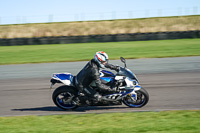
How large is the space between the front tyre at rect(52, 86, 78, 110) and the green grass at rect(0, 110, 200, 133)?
75cm

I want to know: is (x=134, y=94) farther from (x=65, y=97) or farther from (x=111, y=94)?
(x=65, y=97)

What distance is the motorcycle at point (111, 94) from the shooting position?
24.2 ft

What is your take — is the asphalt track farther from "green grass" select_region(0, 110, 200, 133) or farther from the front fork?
"green grass" select_region(0, 110, 200, 133)

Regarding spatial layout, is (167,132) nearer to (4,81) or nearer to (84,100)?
(84,100)

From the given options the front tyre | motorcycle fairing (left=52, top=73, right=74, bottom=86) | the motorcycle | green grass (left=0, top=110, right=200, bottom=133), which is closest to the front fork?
the motorcycle

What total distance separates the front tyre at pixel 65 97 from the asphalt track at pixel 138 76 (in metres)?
0.19

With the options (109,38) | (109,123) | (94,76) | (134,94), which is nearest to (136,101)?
(134,94)

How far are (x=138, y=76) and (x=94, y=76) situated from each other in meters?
5.35

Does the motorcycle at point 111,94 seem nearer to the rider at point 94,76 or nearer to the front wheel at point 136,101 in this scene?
the front wheel at point 136,101

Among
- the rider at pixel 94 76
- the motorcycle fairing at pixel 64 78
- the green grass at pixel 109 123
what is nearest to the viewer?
the green grass at pixel 109 123

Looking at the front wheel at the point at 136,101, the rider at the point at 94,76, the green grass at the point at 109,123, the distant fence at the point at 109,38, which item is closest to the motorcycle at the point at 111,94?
the front wheel at the point at 136,101

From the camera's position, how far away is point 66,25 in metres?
41.6

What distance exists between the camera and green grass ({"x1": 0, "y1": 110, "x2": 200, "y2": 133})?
224 inches

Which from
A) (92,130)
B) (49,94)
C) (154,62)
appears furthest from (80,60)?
(92,130)
